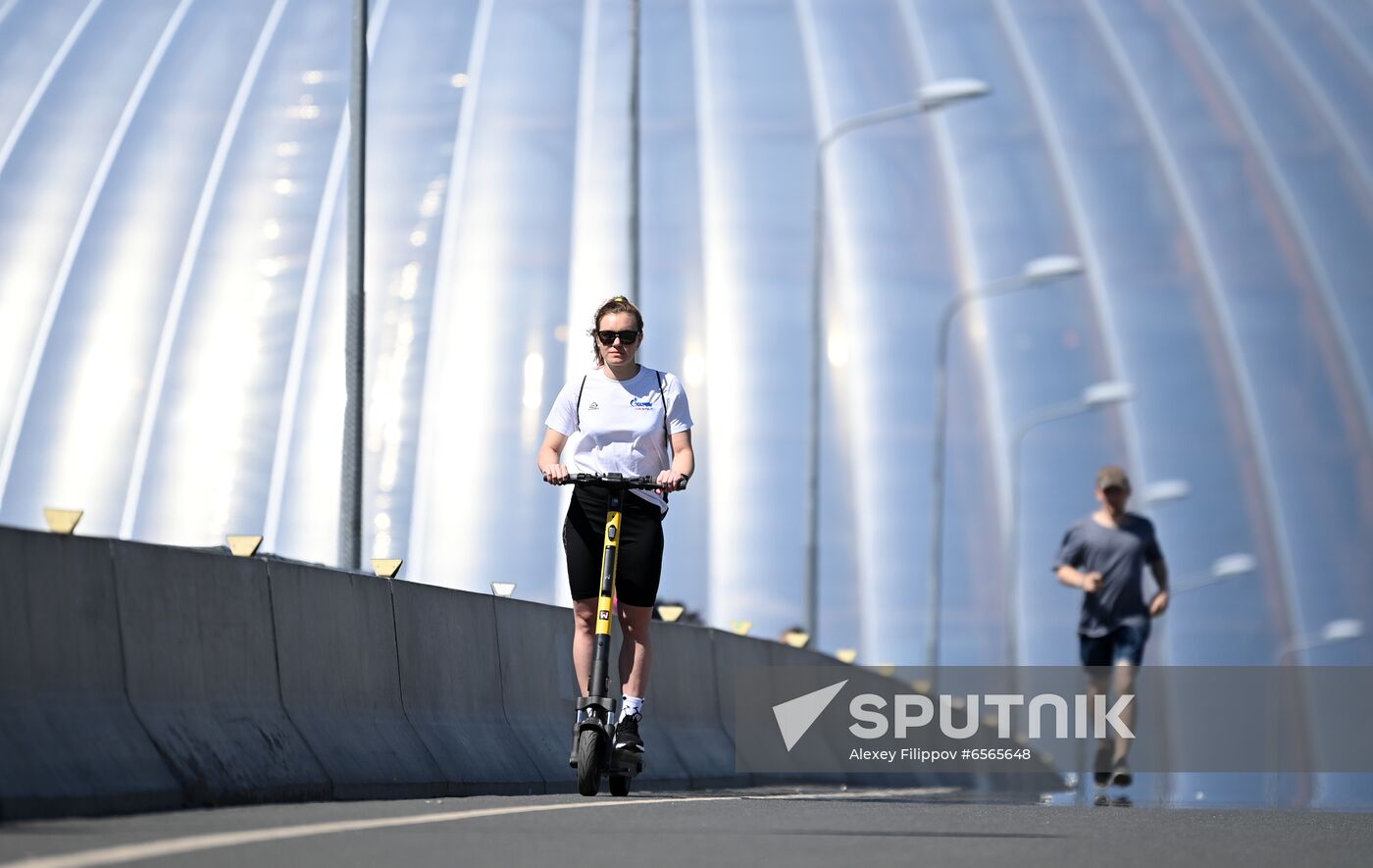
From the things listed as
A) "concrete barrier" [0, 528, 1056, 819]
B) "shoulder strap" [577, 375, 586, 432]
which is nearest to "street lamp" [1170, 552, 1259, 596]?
"concrete barrier" [0, 528, 1056, 819]

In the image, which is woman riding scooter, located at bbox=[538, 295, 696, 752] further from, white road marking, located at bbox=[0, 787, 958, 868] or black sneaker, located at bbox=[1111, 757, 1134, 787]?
black sneaker, located at bbox=[1111, 757, 1134, 787]

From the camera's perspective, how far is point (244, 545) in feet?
32.1

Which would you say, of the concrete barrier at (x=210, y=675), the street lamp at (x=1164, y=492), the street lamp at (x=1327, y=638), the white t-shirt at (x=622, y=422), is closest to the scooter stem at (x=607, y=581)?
the white t-shirt at (x=622, y=422)

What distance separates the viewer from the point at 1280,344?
1650 inches

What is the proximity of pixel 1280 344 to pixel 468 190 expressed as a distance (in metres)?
14.8

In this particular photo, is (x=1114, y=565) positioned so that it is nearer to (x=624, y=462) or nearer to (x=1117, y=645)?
(x=1117, y=645)

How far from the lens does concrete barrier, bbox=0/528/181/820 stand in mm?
7391

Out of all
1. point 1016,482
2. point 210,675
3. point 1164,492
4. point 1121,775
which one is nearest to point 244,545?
point 210,675

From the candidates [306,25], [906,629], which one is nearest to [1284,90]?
[906,629]

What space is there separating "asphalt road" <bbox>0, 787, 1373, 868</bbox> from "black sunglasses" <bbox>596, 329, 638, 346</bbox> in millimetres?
1876

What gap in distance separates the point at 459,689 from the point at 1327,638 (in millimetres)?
33983

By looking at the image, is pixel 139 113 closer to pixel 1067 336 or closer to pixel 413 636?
pixel 1067 336

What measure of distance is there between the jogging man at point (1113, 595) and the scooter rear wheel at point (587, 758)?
5.24 meters

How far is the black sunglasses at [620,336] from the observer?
9.68 metres
